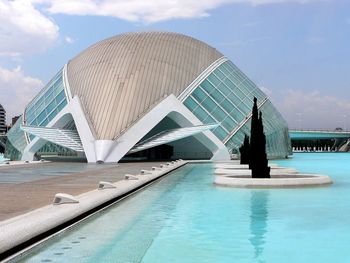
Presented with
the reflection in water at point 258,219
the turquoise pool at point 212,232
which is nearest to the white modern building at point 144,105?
the reflection in water at point 258,219

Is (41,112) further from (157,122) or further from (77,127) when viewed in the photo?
(157,122)

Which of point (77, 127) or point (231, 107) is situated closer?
point (77, 127)

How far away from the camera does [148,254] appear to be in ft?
24.3

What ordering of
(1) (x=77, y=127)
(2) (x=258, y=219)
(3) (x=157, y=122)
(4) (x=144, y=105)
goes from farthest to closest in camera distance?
1. (4) (x=144, y=105)
2. (1) (x=77, y=127)
3. (3) (x=157, y=122)
4. (2) (x=258, y=219)

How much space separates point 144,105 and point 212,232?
35791 millimetres

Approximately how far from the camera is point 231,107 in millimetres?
48219

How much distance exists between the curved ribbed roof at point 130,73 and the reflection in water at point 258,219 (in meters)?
28.1

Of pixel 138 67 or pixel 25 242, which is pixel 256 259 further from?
pixel 138 67

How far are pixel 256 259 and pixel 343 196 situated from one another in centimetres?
846

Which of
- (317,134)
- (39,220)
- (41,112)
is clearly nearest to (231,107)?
(41,112)

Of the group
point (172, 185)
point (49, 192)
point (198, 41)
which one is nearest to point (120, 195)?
point (49, 192)

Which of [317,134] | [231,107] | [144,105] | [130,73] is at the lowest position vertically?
[144,105]

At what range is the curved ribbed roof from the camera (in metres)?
44.2

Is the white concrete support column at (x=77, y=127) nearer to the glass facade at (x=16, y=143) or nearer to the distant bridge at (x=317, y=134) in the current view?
the glass facade at (x=16, y=143)
